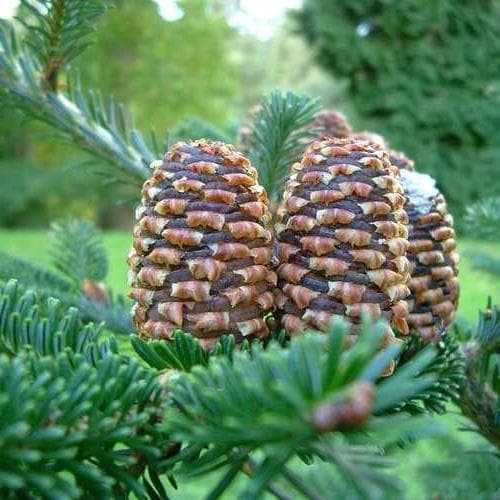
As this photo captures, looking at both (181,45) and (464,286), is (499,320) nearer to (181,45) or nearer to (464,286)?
(464,286)

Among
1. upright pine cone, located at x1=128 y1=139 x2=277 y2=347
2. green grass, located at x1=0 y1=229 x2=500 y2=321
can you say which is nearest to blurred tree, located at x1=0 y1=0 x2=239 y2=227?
green grass, located at x1=0 y1=229 x2=500 y2=321

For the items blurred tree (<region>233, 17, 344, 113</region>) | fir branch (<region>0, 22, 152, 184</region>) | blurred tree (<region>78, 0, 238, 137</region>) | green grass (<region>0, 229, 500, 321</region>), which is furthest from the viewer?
blurred tree (<region>233, 17, 344, 113</region>)

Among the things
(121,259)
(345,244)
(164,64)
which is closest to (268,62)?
(164,64)

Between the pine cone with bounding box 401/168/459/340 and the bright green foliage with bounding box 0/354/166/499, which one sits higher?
the pine cone with bounding box 401/168/459/340

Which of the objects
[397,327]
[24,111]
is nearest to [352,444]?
[397,327]

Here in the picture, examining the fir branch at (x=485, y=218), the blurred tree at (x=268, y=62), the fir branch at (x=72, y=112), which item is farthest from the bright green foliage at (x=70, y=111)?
the blurred tree at (x=268, y=62)

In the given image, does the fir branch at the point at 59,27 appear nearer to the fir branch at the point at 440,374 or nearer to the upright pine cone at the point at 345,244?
the upright pine cone at the point at 345,244

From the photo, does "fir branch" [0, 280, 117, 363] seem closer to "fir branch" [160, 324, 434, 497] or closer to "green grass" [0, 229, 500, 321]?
"fir branch" [160, 324, 434, 497]
